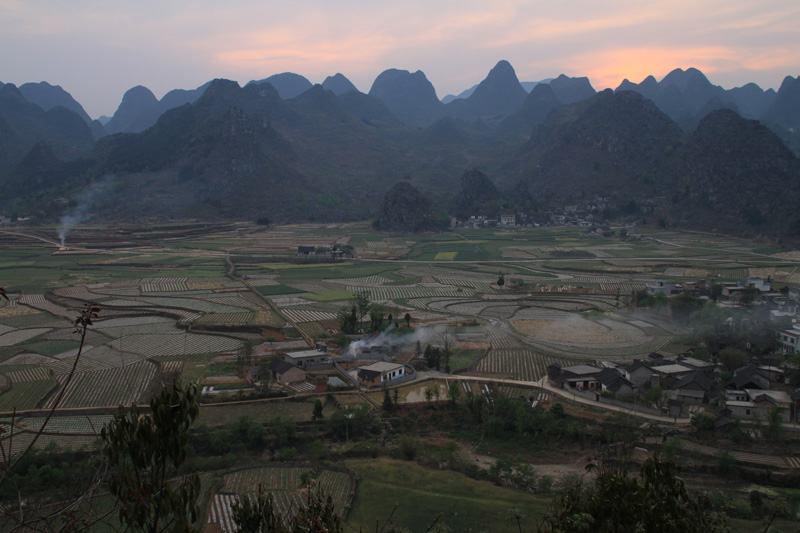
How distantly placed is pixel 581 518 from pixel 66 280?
48.7 metres

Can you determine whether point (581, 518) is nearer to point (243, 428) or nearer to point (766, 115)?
point (243, 428)

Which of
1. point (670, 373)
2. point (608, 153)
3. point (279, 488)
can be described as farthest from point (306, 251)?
point (608, 153)

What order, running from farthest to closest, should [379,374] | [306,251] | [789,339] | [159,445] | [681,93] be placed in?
[681,93] → [306,251] → [789,339] → [379,374] → [159,445]

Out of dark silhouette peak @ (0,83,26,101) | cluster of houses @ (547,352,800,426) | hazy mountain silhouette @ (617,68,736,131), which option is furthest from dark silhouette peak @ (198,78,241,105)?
cluster of houses @ (547,352,800,426)

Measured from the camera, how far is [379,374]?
24234mm

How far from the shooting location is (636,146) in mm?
108125

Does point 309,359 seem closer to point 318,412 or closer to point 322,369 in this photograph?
point 322,369

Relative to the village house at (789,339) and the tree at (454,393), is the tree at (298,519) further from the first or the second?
the village house at (789,339)

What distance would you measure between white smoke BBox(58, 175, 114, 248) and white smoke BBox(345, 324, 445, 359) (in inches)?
2367

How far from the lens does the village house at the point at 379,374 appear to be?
2420cm

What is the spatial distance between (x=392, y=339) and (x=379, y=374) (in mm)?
6529

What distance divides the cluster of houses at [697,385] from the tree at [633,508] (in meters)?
14.4

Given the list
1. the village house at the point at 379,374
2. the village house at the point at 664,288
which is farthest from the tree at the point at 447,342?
the village house at the point at 664,288

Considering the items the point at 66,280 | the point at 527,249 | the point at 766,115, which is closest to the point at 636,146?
the point at 527,249
